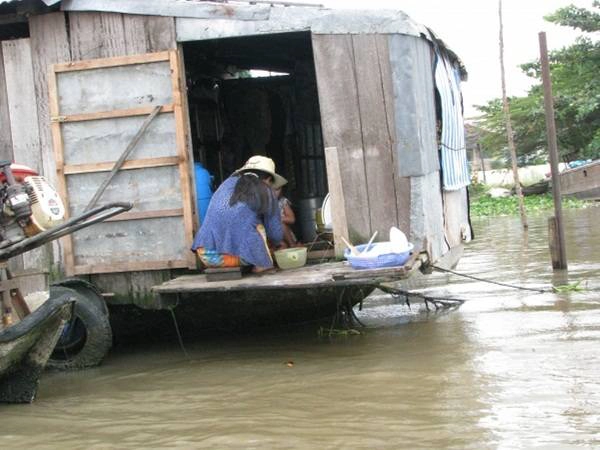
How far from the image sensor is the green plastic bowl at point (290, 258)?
7254 millimetres

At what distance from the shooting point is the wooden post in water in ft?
33.9

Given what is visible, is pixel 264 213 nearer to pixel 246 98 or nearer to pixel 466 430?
pixel 466 430

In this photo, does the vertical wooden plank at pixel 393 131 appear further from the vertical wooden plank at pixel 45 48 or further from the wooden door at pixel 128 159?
the vertical wooden plank at pixel 45 48

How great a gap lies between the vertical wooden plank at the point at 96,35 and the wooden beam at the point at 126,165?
1.01 metres

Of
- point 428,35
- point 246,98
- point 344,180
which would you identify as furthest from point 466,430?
point 246,98

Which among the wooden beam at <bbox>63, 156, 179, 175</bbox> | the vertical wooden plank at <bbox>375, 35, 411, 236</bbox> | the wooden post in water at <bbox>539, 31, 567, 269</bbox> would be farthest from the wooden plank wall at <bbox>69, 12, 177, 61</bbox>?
the wooden post in water at <bbox>539, 31, 567, 269</bbox>

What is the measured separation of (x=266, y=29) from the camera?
281 inches

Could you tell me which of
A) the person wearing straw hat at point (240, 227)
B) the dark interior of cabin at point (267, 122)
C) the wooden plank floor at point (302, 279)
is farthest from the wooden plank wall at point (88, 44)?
the dark interior of cabin at point (267, 122)

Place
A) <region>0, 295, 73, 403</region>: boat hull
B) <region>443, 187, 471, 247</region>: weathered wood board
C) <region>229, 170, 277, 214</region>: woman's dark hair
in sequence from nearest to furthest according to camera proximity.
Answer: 1. <region>0, 295, 73, 403</region>: boat hull
2. <region>229, 170, 277, 214</region>: woman's dark hair
3. <region>443, 187, 471, 247</region>: weathered wood board

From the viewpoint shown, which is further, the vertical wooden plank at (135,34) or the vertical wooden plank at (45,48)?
the vertical wooden plank at (45,48)

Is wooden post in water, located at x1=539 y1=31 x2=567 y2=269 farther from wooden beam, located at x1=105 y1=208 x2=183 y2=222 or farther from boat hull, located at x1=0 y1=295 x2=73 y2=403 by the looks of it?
boat hull, located at x1=0 y1=295 x2=73 y2=403

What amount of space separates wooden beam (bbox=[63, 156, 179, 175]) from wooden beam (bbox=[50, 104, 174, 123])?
Result: 42 cm

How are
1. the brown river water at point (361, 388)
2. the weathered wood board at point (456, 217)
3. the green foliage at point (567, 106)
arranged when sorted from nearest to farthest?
the brown river water at point (361, 388)
the weathered wood board at point (456, 217)
the green foliage at point (567, 106)

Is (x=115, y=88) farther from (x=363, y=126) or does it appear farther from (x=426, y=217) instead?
(x=426, y=217)
